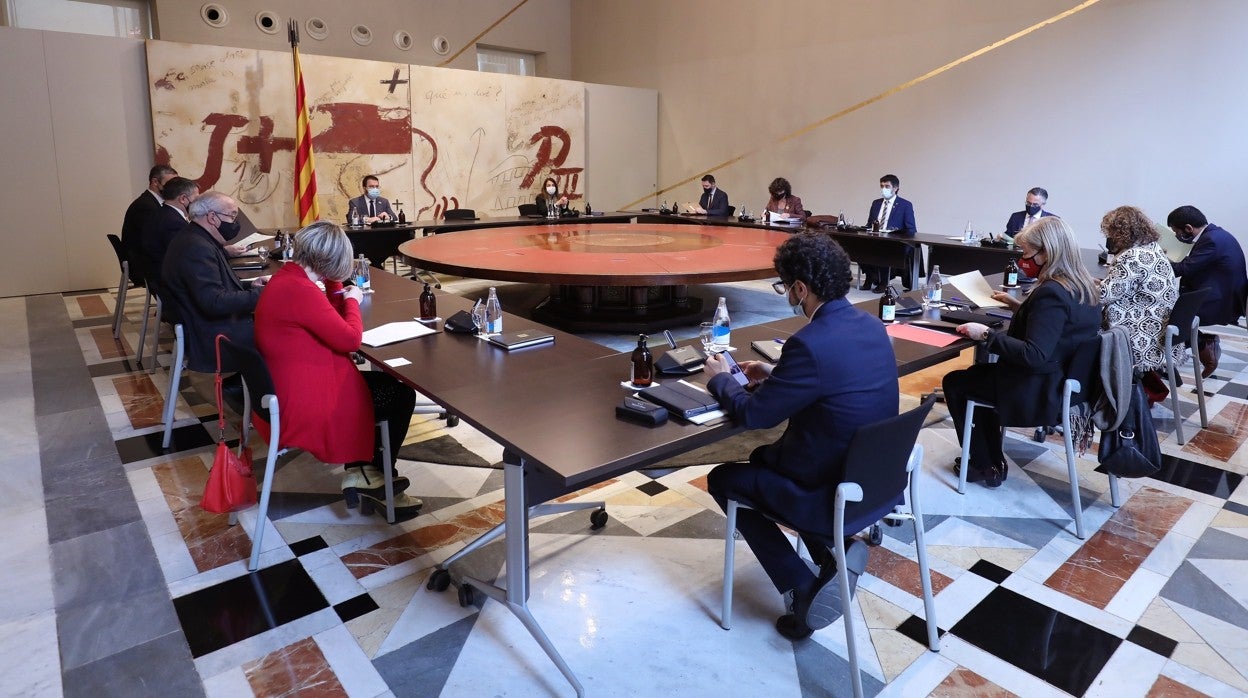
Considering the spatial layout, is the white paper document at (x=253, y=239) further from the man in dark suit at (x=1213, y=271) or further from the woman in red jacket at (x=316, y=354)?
the man in dark suit at (x=1213, y=271)

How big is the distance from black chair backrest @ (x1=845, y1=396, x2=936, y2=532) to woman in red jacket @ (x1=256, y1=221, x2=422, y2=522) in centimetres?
179

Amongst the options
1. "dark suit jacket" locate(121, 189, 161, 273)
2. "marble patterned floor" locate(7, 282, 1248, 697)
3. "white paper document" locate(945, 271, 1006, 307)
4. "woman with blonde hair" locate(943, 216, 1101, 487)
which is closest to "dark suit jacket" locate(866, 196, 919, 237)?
"white paper document" locate(945, 271, 1006, 307)

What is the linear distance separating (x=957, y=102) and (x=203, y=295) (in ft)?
27.2

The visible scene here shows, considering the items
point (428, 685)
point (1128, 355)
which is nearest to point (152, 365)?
point (428, 685)

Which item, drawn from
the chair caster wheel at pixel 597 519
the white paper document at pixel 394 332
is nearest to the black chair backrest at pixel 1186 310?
the chair caster wheel at pixel 597 519

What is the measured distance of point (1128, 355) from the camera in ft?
9.71

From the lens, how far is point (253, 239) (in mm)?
6148

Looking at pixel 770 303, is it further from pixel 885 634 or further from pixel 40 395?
pixel 40 395

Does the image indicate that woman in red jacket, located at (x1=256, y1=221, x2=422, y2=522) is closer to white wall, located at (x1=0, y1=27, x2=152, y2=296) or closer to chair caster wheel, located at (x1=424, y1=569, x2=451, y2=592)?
chair caster wheel, located at (x1=424, y1=569, x2=451, y2=592)

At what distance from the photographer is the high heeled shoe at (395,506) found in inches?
121

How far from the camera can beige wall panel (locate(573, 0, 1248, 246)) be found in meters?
7.20

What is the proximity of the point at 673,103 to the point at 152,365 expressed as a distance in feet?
29.6

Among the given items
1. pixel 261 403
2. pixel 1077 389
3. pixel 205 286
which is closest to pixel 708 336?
pixel 1077 389

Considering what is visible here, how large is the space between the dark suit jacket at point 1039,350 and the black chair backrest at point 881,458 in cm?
110
